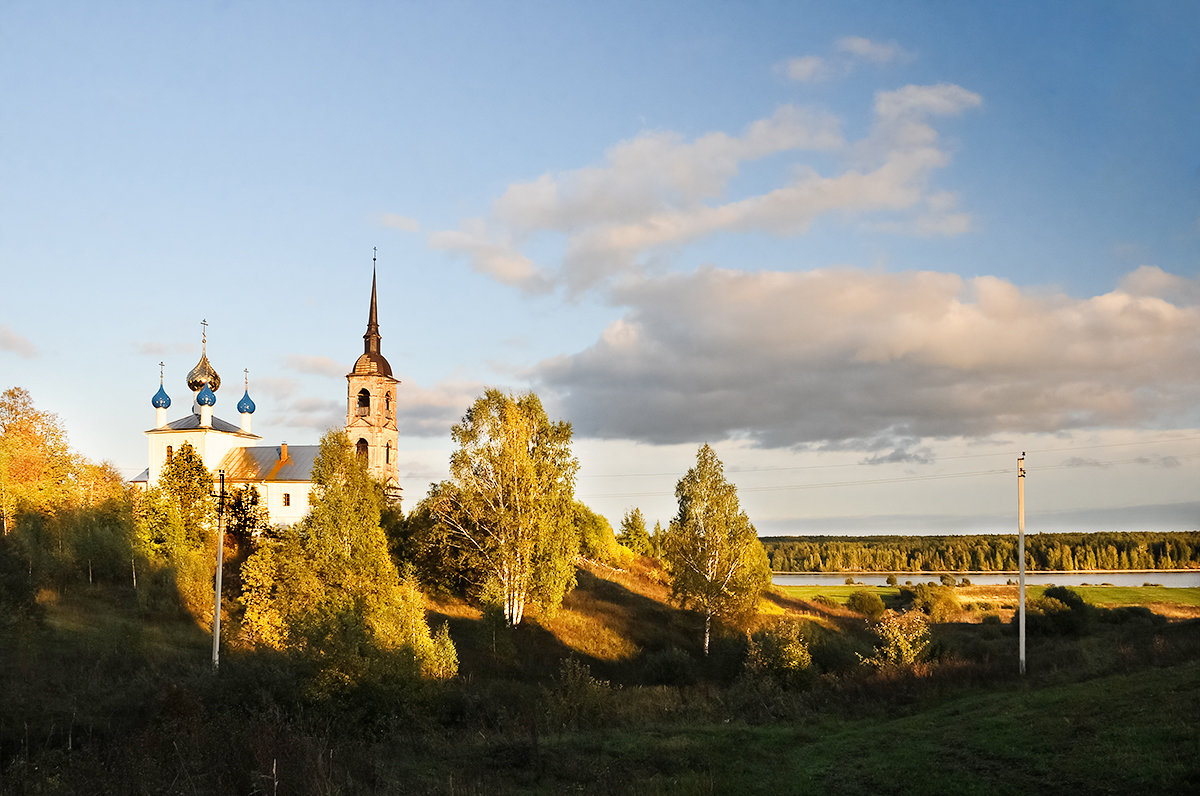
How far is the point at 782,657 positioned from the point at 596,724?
35.1 feet

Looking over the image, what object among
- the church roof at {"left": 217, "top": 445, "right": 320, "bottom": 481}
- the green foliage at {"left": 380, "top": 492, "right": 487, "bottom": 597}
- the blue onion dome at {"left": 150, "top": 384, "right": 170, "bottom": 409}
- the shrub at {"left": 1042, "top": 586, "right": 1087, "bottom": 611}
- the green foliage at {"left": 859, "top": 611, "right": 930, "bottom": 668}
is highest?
the blue onion dome at {"left": 150, "top": 384, "right": 170, "bottom": 409}

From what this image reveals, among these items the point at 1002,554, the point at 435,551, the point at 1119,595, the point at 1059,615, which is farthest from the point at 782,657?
the point at 1002,554

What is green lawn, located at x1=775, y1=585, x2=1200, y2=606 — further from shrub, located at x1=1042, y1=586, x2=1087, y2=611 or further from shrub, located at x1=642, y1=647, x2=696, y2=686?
shrub, located at x1=642, y1=647, x2=696, y2=686

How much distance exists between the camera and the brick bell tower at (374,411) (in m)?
71.7

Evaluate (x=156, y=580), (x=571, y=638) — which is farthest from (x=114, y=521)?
(x=571, y=638)

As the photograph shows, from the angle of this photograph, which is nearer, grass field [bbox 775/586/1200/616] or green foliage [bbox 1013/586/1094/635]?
green foliage [bbox 1013/586/1094/635]

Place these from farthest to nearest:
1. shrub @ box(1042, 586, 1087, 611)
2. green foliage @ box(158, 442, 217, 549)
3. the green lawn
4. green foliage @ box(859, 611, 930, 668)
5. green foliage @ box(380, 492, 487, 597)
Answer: the green lawn → green foliage @ box(158, 442, 217, 549) → shrub @ box(1042, 586, 1087, 611) → green foliage @ box(380, 492, 487, 597) → green foliage @ box(859, 611, 930, 668)

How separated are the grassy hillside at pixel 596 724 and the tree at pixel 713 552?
6138mm

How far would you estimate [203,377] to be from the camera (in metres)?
75.2

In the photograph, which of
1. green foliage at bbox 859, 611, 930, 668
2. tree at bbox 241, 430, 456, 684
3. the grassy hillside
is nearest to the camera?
the grassy hillside

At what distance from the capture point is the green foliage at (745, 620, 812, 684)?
32.9 m

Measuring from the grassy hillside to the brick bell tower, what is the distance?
32266mm

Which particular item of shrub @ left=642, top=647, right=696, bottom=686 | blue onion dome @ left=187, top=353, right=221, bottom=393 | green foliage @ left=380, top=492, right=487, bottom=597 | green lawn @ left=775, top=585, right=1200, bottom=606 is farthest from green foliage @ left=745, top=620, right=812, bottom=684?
blue onion dome @ left=187, top=353, right=221, bottom=393

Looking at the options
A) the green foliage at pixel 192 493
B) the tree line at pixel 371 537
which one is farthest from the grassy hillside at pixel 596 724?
the green foliage at pixel 192 493
